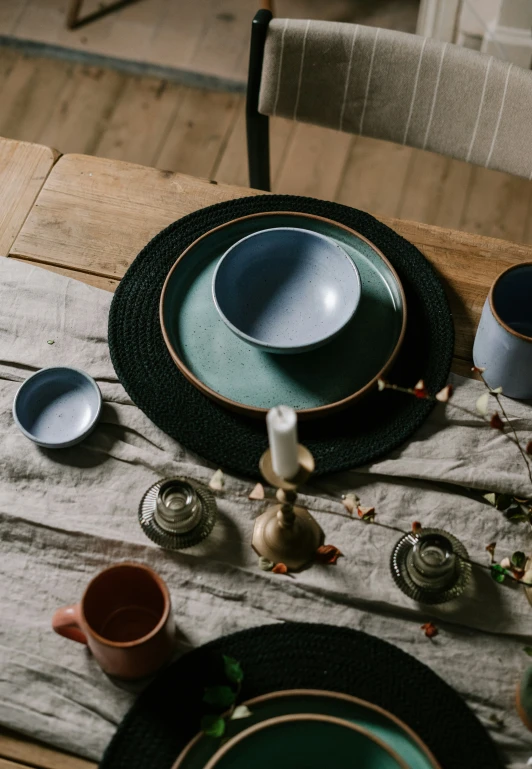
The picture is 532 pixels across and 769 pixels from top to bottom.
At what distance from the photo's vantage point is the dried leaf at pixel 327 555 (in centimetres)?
80

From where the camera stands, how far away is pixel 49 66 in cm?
232

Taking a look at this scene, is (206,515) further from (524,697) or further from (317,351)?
(524,697)

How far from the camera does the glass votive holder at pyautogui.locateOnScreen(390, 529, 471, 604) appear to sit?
771 mm

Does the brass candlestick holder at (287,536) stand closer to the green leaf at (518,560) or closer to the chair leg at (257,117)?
the green leaf at (518,560)

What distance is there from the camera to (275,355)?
3.05 ft

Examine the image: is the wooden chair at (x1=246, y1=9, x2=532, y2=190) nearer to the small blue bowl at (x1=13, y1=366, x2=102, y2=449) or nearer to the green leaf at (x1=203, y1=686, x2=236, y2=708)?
the small blue bowl at (x1=13, y1=366, x2=102, y2=449)

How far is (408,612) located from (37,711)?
0.37 metres

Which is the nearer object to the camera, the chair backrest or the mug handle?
the mug handle

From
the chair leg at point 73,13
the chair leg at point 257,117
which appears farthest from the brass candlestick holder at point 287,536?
the chair leg at point 73,13

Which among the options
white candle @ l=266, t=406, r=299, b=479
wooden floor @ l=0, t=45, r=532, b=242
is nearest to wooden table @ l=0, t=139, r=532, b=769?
white candle @ l=266, t=406, r=299, b=479

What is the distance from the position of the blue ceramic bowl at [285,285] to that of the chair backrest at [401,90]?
33 cm

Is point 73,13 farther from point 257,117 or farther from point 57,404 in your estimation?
point 57,404

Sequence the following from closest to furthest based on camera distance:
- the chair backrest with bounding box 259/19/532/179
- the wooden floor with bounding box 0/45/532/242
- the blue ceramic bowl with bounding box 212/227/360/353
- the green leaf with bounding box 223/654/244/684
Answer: the green leaf with bounding box 223/654/244/684 < the blue ceramic bowl with bounding box 212/227/360/353 < the chair backrest with bounding box 259/19/532/179 < the wooden floor with bounding box 0/45/532/242

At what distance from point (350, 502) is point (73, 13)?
2.08m
